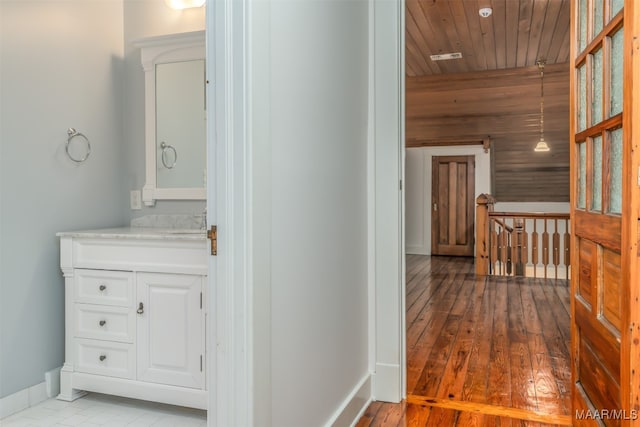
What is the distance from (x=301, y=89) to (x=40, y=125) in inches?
64.7

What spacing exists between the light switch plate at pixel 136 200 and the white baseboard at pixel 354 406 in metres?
1.75

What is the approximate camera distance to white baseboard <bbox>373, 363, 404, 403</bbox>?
95.3 inches

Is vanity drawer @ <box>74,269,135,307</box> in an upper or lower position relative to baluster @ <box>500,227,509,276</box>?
upper

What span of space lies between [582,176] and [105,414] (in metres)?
2.47

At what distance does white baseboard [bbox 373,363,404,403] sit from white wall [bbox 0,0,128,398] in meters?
1.70

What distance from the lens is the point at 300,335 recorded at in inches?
65.7

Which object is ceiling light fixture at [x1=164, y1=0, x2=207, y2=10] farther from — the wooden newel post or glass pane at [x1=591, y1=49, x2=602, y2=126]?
the wooden newel post

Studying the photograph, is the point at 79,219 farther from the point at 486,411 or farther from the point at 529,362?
the point at 529,362

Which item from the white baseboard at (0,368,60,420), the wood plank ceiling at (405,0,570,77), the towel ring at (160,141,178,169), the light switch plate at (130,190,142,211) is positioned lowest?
the white baseboard at (0,368,60,420)

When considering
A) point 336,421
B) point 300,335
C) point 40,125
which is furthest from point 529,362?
point 40,125

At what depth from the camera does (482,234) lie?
6.33 meters

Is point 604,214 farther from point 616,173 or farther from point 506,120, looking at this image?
point 506,120

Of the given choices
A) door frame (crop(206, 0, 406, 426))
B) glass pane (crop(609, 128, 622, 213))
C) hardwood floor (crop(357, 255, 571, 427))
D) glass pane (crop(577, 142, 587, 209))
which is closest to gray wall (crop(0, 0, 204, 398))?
door frame (crop(206, 0, 406, 426))

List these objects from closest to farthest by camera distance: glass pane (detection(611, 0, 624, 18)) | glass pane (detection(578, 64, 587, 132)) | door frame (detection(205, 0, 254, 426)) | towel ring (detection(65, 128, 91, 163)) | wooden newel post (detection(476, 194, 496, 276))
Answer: door frame (detection(205, 0, 254, 426))
glass pane (detection(611, 0, 624, 18))
glass pane (detection(578, 64, 587, 132))
towel ring (detection(65, 128, 91, 163))
wooden newel post (detection(476, 194, 496, 276))
